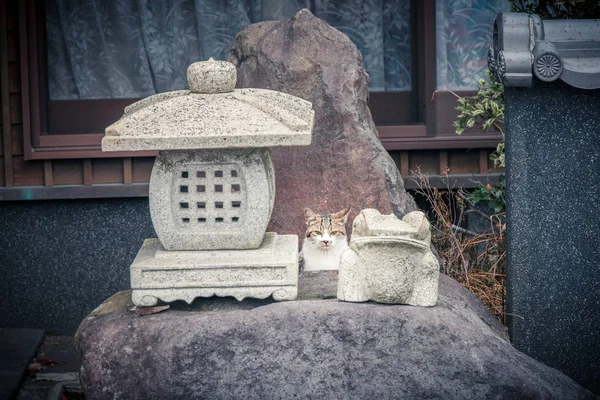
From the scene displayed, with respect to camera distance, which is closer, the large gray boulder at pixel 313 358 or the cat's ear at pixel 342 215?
the large gray boulder at pixel 313 358

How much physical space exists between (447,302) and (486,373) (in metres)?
0.65

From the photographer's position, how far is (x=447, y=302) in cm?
461

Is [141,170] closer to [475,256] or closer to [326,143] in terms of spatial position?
[326,143]

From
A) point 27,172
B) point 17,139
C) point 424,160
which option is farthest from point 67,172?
point 424,160

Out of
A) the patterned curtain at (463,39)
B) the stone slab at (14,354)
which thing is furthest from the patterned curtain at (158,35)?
the stone slab at (14,354)

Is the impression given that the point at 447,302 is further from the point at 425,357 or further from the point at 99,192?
the point at 99,192

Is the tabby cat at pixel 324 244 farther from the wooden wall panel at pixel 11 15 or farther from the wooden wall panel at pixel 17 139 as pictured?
the wooden wall panel at pixel 11 15

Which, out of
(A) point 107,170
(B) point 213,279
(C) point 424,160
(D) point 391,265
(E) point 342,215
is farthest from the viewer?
(C) point 424,160

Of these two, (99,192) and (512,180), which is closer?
(512,180)

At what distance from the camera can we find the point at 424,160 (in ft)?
22.8

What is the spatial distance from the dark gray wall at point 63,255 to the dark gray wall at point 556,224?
3.17 metres

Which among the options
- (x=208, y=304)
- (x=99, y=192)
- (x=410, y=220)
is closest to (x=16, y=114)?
(x=99, y=192)

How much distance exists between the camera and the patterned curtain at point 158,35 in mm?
6934

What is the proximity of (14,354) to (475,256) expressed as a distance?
3479 millimetres
